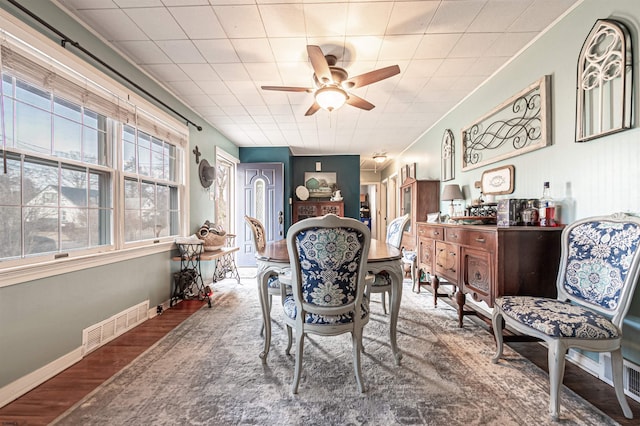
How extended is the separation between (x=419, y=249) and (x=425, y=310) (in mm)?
738

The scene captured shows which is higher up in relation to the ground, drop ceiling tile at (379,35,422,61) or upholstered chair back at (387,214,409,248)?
drop ceiling tile at (379,35,422,61)

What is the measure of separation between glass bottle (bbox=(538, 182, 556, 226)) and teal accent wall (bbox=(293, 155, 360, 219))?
441 cm

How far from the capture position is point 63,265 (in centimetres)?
185

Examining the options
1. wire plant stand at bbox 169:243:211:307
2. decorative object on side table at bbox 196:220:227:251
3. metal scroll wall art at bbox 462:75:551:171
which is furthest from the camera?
decorative object on side table at bbox 196:220:227:251

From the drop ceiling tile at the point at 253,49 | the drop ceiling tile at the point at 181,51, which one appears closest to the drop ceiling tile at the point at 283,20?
the drop ceiling tile at the point at 253,49

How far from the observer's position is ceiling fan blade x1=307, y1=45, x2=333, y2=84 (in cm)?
190

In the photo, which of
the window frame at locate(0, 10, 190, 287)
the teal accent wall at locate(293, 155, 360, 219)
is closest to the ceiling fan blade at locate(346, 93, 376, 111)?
the window frame at locate(0, 10, 190, 287)

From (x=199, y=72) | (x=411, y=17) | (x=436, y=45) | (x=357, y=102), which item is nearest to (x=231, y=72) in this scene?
(x=199, y=72)

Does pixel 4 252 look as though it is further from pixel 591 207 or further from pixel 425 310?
pixel 591 207

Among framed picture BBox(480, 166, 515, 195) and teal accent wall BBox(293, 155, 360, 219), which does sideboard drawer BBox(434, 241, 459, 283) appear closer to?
framed picture BBox(480, 166, 515, 195)

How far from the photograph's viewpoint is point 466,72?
106 inches

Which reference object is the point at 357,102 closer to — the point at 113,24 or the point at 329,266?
the point at 329,266

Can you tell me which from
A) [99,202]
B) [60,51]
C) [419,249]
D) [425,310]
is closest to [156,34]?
[60,51]

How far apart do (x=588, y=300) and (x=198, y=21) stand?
3.20m
